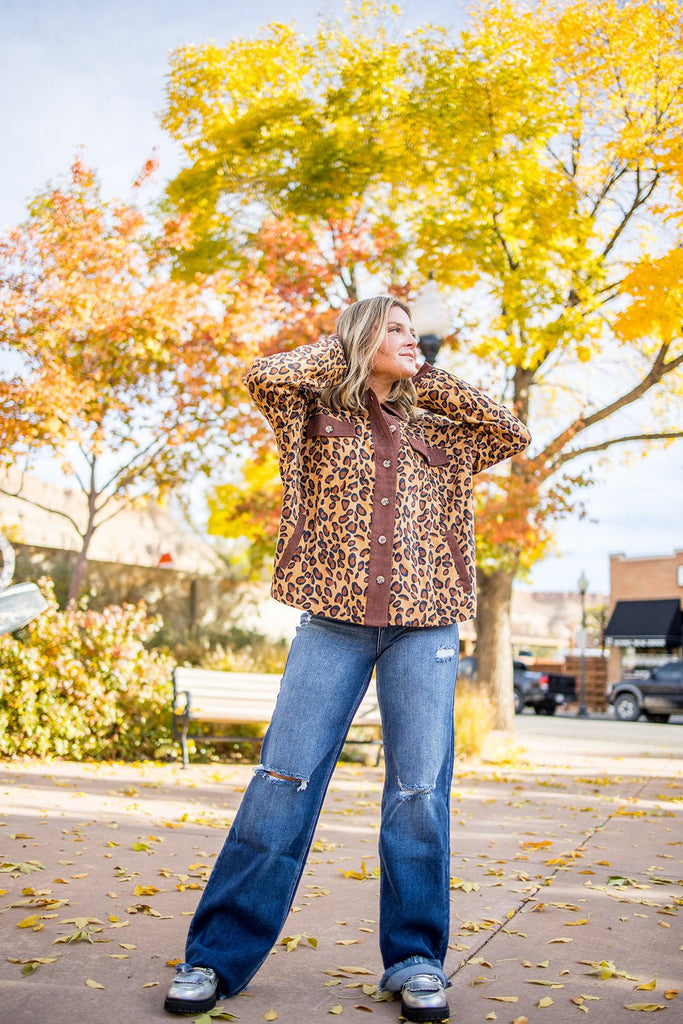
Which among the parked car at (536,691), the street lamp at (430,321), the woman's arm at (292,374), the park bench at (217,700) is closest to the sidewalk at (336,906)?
the park bench at (217,700)

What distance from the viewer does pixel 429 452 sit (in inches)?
114

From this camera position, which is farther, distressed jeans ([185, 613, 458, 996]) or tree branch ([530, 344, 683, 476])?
tree branch ([530, 344, 683, 476])

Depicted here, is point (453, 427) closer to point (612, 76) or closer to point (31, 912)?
point (31, 912)

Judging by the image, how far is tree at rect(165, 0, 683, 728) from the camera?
9414mm

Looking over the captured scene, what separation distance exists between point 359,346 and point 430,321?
5.37 m

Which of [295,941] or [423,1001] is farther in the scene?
[295,941]

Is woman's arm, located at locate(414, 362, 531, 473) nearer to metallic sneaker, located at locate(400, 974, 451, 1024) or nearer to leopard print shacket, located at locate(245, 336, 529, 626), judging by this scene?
leopard print shacket, located at locate(245, 336, 529, 626)

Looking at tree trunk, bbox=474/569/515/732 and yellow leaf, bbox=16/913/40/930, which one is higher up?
tree trunk, bbox=474/569/515/732

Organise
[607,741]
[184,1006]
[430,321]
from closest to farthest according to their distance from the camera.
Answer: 1. [184,1006]
2. [430,321]
3. [607,741]

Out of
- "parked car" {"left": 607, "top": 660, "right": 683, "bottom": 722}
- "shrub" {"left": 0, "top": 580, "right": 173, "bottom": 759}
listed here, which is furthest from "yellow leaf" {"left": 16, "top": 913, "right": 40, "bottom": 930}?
"parked car" {"left": 607, "top": 660, "right": 683, "bottom": 722}

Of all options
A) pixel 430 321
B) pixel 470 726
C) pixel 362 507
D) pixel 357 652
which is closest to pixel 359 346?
pixel 362 507

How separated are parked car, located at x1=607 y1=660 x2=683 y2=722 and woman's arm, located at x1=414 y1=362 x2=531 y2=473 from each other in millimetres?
20063

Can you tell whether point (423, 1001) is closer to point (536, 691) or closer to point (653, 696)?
point (653, 696)

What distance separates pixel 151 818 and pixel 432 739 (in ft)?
11.0
